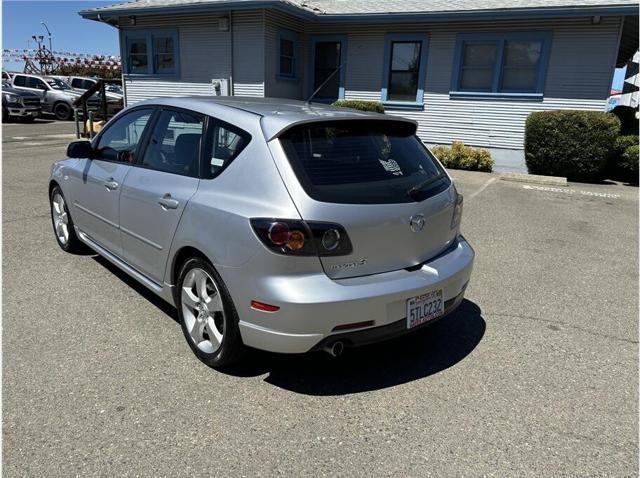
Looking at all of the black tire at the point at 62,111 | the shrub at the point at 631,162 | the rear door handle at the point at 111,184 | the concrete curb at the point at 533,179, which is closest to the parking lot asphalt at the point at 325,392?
the rear door handle at the point at 111,184

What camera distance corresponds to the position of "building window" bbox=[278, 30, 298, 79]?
1316 centimetres

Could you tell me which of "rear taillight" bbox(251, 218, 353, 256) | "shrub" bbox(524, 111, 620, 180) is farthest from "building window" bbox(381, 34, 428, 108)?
"rear taillight" bbox(251, 218, 353, 256)

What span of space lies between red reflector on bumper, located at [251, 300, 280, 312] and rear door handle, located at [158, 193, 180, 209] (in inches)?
35.6

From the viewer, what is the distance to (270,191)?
8.66 ft

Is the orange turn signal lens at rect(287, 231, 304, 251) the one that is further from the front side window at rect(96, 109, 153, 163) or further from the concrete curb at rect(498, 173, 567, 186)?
the concrete curb at rect(498, 173, 567, 186)

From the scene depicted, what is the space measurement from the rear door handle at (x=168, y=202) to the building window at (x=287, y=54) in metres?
10.8

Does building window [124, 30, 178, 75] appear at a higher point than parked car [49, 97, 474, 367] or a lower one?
higher

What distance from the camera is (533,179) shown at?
1097 cm

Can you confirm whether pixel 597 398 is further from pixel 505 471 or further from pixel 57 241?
pixel 57 241

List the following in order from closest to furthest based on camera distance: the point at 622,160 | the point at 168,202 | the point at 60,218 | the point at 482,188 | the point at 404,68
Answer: the point at 168,202 → the point at 60,218 → the point at 482,188 → the point at 622,160 → the point at 404,68

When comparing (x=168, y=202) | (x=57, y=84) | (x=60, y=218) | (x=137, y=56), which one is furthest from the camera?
(x=57, y=84)

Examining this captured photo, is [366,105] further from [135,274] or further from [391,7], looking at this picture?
[135,274]

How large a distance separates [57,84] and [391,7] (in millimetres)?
18416

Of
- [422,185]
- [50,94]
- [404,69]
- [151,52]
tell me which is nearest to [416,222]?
[422,185]
